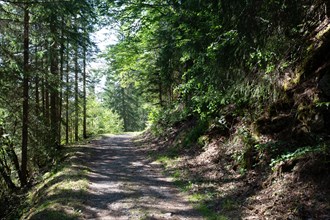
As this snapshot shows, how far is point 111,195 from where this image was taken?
9320 mm

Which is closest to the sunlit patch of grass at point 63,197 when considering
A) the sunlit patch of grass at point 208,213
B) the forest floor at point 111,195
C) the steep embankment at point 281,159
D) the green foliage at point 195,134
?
the forest floor at point 111,195

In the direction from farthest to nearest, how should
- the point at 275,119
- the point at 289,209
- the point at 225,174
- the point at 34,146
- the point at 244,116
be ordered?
1. the point at 34,146
2. the point at 244,116
3. the point at 225,174
4. the point at 275,119
5. the point at 289,209

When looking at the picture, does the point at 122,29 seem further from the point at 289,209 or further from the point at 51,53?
the point at 289,209

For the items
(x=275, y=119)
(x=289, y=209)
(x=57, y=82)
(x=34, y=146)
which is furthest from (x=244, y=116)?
(x=34, y=146)

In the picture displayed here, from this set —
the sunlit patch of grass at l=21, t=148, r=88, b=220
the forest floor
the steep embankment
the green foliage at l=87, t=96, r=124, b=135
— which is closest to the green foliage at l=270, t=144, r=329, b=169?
the steep embankment

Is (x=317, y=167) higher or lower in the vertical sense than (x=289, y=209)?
higher

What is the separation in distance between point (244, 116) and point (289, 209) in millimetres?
5117

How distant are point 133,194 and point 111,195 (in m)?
0.64

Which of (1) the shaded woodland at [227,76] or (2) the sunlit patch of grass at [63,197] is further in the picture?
(2) the sunlit patch of grass at [63,197]

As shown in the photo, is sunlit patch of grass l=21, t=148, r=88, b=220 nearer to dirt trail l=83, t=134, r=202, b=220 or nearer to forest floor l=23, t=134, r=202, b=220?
forest floor l=23, t=134, r=202, b=220

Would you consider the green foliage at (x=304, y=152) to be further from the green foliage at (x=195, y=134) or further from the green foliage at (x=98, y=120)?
the green foliage at (x=98, y=120)

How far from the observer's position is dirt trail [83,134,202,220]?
7.63m

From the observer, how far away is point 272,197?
6.83 metres

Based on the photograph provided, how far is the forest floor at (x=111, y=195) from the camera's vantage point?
7660mm
